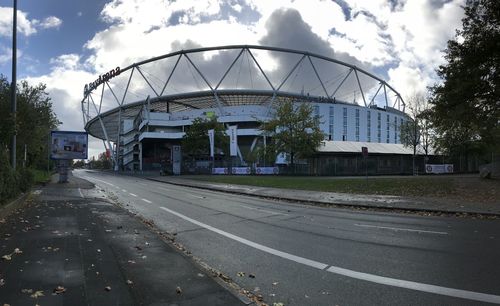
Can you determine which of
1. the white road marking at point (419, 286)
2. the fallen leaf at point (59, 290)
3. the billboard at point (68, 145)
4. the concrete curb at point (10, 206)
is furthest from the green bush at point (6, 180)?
the billboard at point (68, 145)

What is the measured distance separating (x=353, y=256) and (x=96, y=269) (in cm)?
470

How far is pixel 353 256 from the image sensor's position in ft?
26.3

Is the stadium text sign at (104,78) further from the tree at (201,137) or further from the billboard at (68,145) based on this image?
the billboard at (68,145)

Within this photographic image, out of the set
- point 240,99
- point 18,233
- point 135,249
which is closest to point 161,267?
point 135,249

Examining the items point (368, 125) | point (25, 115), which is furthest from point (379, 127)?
point (25, 115)

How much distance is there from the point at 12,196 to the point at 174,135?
102685 mm

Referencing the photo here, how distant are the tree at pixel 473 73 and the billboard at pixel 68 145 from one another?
1180 inches

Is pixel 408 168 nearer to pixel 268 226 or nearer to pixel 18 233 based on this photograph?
pixel 268 226

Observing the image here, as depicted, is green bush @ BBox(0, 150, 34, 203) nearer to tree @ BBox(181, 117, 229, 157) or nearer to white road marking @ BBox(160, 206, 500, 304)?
white road marking @ BBox(160, 206, 500, 304)

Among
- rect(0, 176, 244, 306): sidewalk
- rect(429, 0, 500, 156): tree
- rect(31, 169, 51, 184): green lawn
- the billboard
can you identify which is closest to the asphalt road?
rect(0, 176, 244, 306): sidewalk

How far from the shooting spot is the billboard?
3703 centimetres

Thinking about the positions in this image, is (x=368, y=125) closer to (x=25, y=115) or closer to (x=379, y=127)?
(x=379, y=127)

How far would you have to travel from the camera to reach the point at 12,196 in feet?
47.1

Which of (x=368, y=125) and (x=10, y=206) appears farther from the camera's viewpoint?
(x=368, y=125)
